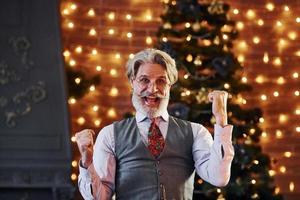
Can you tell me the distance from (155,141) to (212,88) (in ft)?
8.07

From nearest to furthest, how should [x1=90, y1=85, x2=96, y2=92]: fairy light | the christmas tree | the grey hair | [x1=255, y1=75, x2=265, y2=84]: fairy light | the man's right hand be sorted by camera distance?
the man's right hand < the grey hair < the christmas tree < [x1=90, y1=85, x2=96, y2=92]: fairy light < [x1=255, y1=75, x2=265, y2=84]: fairy light

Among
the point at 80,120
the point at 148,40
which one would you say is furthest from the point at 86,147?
the point at 148,40

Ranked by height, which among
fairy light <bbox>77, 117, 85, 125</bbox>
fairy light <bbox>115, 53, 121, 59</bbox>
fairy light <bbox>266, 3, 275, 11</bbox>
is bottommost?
fairy light <bbox>77, 117, 85, 125</bbox>

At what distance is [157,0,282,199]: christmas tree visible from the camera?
4.16 meters

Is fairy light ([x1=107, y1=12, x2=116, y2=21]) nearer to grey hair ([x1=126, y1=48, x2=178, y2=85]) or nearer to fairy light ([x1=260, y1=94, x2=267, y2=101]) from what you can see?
fairy light ([x1=260, y1=94, x2=267, y2=101])

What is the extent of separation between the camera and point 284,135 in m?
5.23

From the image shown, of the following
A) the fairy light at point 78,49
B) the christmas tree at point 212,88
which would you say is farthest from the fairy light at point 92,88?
the christmas tree at point 212,88

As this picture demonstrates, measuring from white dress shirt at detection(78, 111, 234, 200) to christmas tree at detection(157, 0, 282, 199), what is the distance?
2.16 m

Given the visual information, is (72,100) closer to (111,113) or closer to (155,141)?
(111,113)

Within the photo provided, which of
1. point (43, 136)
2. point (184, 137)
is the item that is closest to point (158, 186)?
point (184, 137)

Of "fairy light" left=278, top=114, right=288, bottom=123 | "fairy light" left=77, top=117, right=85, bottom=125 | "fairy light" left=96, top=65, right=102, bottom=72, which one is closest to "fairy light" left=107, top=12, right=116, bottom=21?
"fairy light" left=96, top=65, right=102, bottom=72

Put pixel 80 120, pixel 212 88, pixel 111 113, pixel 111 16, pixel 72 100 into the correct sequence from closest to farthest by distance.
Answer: pixel 212 88, pixel 72 100, pixel 80 120, pixel 111 113, pixel 111 16

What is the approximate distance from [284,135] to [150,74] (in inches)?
140

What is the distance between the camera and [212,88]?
429 cm
